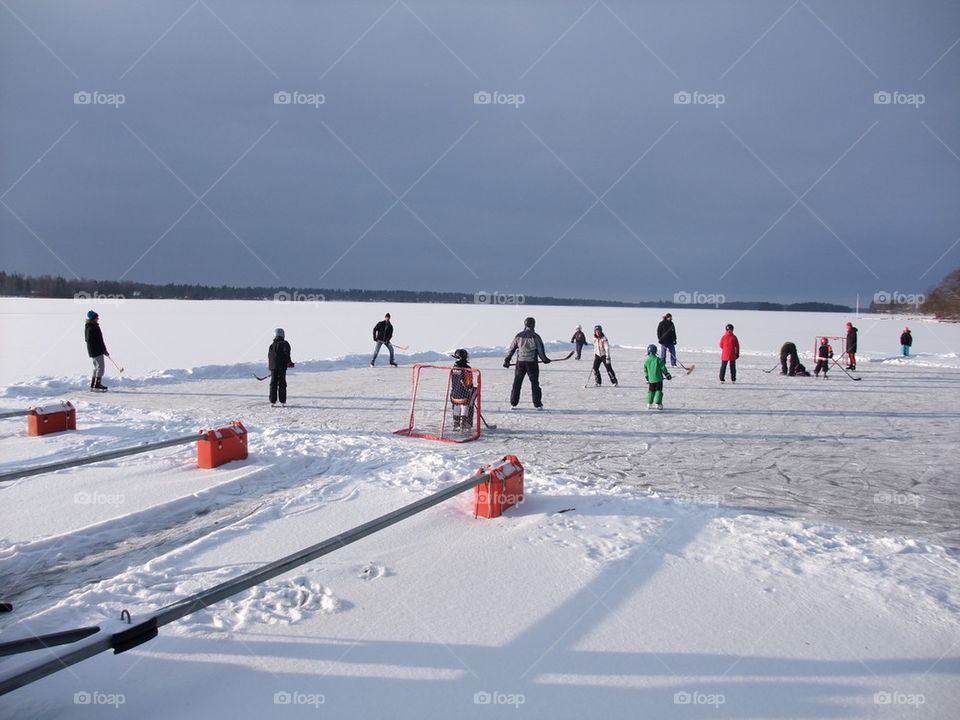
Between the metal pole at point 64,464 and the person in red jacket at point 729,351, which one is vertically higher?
the person in red jacket at point 729,351

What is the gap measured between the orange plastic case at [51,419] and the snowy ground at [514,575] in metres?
0.34

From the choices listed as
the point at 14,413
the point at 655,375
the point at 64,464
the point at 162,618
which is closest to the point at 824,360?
the point at 655,375

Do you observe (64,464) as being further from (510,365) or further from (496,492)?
(510,365)

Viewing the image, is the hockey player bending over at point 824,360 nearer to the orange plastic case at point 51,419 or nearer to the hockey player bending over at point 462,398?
the hockey player bending over at point 462,398

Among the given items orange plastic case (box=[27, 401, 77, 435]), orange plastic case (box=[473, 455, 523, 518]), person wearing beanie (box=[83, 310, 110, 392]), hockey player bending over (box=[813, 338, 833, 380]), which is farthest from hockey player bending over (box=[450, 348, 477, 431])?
hockey player bending over (box=[813, 338, 833, 380])

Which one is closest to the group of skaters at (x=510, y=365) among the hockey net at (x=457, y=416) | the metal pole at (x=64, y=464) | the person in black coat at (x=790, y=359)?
the hockey net at (x=457, y=416)

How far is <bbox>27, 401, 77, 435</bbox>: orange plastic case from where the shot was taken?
9.16m

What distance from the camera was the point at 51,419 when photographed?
934 centimetres

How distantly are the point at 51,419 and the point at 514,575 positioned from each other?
849 centimetres

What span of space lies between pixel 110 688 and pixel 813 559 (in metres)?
4.90

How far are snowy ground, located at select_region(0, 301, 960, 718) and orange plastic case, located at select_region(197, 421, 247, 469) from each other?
150 millimetres

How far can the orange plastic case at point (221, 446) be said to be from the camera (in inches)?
291

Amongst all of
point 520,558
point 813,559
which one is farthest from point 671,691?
point 813,559

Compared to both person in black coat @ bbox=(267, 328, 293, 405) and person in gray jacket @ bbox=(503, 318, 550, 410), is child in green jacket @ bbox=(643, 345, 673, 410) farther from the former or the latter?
person in black coat @ bbox=(267, 328, 293, 405)
